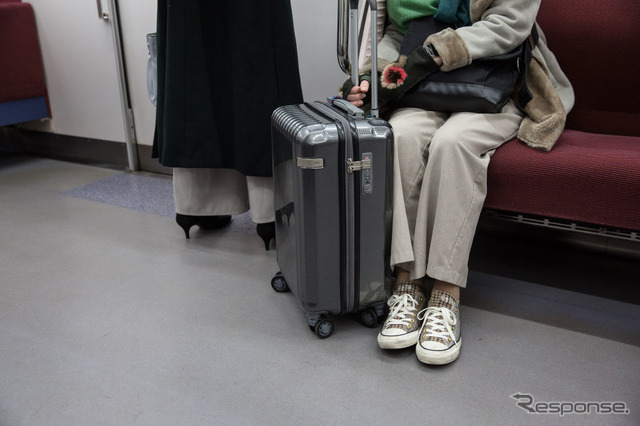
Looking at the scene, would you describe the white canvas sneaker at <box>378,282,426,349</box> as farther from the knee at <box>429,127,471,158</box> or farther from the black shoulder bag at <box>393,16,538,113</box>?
the black shoulder bag at <box>393,16,538,113</box>

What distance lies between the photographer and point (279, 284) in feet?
6.00

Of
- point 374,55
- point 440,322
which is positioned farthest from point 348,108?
point 440,322

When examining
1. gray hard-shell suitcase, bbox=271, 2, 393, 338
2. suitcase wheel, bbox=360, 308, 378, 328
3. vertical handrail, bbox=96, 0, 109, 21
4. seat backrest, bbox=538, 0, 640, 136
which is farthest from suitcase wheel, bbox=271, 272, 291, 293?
vertical handrail, bbox=96, 0, 109, 21

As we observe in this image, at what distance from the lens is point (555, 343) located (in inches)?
60.3

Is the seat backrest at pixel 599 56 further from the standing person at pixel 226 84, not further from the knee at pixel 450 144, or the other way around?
the standing person at pixel 226 84

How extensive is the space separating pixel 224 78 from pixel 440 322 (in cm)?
103

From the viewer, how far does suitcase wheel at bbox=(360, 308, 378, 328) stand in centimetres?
161

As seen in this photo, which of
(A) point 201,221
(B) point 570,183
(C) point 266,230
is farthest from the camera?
(A) point 201,221

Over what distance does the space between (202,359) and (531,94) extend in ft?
3.69

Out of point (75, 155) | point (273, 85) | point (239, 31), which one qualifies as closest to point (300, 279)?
point (273, 85)

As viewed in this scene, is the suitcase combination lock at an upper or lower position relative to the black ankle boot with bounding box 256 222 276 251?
upper

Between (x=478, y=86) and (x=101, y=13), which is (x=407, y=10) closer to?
(x=478, y=86)

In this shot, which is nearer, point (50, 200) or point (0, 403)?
point (0, 403)

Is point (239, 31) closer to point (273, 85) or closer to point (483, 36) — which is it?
point (273, 85)
